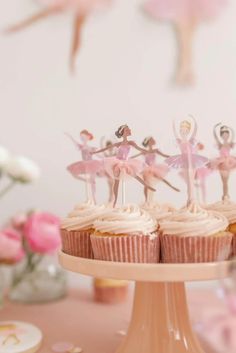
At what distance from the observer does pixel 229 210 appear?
2.80ft

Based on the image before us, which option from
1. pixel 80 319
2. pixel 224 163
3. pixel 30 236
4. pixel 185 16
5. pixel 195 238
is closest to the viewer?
pixel 195 238

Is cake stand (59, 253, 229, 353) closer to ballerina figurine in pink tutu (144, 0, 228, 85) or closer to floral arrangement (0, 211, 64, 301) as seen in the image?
floral arrangement (0, 211, 64, 301)

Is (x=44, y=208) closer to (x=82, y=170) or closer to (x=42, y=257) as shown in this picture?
(x=42, y=257)

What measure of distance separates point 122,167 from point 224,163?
178mm

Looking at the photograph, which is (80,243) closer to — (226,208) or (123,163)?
(123,163)

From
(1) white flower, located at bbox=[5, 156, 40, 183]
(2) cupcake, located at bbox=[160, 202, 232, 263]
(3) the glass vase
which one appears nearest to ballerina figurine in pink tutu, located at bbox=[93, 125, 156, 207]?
(2) cupcake, located at bbox=[160, 202, 232, 263]

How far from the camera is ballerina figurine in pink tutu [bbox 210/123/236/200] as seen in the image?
0.85 meters

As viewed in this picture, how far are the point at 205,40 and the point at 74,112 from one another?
43 cm

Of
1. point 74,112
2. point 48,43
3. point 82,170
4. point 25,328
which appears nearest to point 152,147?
point 82,170

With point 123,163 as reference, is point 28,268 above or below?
below

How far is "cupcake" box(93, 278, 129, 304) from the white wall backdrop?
10.2 inches

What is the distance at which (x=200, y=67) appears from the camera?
4.76 ft

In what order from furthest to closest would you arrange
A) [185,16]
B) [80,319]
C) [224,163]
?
[185,16]
[80,319]
[224,163]

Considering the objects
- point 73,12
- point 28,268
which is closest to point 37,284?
point 28,268
